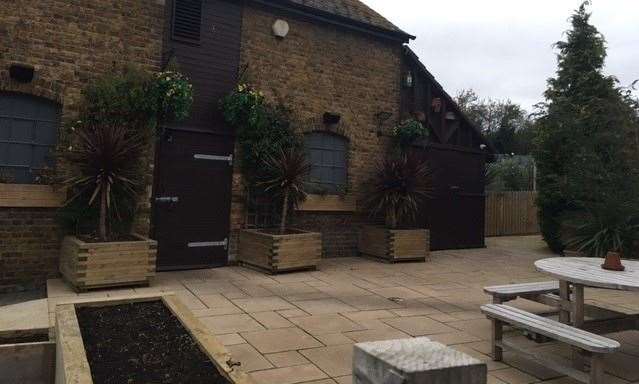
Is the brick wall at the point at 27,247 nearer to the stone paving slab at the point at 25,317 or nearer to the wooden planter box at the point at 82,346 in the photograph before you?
the stone paving slab at the point at 25,317

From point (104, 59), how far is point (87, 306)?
3889 mm

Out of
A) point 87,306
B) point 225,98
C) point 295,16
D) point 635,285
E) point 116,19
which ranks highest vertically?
point 295,16

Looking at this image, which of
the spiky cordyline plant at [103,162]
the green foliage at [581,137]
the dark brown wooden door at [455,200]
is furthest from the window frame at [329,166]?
the green foliage at [581,137]

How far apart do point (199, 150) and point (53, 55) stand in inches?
87.3

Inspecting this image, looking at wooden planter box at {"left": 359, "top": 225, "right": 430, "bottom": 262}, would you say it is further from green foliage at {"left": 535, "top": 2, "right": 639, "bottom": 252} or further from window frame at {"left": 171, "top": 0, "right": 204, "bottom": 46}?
window frame at {"left": 171, "top": 0, "right": 204, "bottom": 46}

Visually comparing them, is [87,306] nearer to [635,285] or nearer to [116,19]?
[635,285]

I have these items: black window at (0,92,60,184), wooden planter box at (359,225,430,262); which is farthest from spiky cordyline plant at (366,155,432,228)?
black window at (0,92,60,184)

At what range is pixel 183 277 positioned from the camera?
6.14 meters

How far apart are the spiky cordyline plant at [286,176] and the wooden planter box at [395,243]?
1.75m

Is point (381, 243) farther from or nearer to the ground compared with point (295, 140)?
nearer to the ground

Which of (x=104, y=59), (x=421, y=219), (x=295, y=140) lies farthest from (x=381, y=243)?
(x=104, y=59)

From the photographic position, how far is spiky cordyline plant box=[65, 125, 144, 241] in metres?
5.23

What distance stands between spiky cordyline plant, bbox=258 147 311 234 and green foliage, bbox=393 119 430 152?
2.53m

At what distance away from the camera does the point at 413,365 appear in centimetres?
112
